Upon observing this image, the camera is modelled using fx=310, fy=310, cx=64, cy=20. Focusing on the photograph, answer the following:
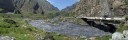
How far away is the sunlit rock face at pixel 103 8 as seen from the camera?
94.1 metres

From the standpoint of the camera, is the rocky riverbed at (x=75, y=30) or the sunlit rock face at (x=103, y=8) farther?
the sunlit rock face at (x=103, y=8)

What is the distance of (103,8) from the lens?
4195 inches

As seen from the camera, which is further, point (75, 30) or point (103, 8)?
point (103, 8)

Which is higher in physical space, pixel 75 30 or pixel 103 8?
pixel 103 8

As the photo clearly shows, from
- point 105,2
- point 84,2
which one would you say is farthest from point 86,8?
point 105,2

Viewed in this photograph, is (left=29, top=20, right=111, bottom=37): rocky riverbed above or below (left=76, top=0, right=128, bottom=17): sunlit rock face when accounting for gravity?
below

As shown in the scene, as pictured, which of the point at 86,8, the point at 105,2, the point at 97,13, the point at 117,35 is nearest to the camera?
the point at 117,35

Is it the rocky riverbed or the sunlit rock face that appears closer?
the rocky riverbed

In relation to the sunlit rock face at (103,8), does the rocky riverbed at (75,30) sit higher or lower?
lower

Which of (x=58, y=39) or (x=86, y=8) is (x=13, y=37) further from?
(x=86, y=8)

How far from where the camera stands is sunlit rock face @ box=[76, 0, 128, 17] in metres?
94.1

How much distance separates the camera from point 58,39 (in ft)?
138

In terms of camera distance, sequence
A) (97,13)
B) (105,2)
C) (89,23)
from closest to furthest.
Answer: (89,23), (105,2), (97,13)

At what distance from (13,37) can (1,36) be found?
6.35 ft
